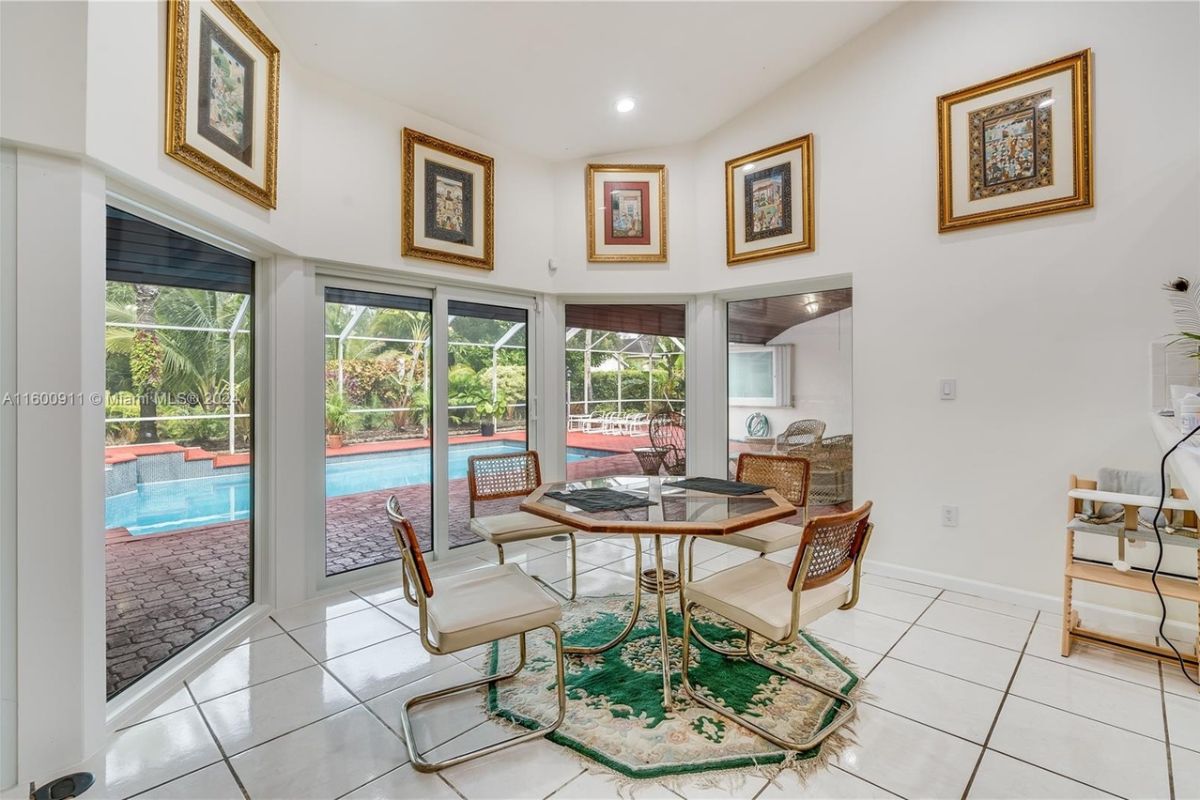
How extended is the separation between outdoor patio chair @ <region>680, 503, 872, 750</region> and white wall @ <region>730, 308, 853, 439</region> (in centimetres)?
197

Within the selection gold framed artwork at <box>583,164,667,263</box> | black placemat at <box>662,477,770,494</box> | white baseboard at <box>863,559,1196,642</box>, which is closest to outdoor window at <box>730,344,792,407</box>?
gold framed artwork at <box>583,164,667,263</box>

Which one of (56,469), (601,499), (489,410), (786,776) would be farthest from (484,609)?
(489,410)

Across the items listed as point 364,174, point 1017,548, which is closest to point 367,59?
point 364,174

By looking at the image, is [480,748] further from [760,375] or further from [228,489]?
[760,375]

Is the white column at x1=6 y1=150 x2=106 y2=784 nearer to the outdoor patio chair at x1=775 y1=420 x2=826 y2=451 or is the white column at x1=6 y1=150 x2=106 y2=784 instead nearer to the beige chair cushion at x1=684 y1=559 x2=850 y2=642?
the beige chair cushion at x1=684 y1=559 x2=850 y2=642

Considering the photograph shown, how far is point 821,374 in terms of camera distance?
384 centimetres

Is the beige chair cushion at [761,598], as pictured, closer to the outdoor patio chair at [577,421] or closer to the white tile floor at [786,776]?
the white tile floor at [786,776]

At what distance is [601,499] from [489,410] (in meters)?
1.87

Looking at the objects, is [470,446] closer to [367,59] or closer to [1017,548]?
[367,59]

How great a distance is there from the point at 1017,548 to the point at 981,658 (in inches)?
36.3

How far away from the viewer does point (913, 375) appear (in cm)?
321

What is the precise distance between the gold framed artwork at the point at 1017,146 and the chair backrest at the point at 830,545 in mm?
2242

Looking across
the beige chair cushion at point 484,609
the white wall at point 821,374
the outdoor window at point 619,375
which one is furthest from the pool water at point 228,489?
the white wall at point 821,374

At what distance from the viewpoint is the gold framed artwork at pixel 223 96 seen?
202 cm
